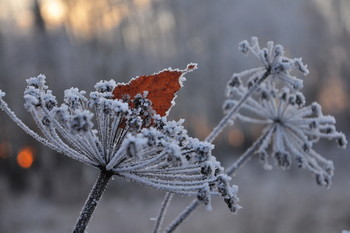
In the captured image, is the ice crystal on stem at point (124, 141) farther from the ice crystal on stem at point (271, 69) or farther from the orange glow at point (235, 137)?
the orange glow at point (235, 137)

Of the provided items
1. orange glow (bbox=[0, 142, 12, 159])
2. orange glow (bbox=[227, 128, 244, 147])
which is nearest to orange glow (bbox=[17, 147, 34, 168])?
orange glow (bbox=[0, 142, 12, 159])

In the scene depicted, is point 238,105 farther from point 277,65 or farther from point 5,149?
point 5,149

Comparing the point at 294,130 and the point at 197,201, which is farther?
the point at 294,130

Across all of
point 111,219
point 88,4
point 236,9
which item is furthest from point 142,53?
point 111,219

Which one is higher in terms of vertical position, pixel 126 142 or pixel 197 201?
pixel 197 201

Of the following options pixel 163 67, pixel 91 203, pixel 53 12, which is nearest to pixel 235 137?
pixel 163 67

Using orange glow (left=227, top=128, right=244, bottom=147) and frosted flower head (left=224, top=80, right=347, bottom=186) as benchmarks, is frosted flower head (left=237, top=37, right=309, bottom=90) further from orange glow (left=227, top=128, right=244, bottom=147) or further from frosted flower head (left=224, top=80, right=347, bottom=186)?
orange glow (left=227, top=128, right=244, bottom=147)

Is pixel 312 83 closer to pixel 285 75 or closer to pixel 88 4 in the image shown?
pixel 88 4
